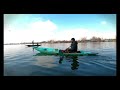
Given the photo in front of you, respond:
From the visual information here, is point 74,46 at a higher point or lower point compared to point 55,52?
higher

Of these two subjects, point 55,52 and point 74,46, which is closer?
point 74,46

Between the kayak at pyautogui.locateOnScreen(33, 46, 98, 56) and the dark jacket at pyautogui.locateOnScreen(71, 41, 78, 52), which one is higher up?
the dark jacket at pyautogui.locateOnScreen(71, 41, 78, 52)

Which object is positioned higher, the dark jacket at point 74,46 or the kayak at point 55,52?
the dark jacket at point 74,46

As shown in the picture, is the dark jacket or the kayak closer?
the dark jacket

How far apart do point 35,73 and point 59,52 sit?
119 inches

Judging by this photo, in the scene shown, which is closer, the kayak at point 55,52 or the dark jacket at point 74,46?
the dark jacket at point 74,46
